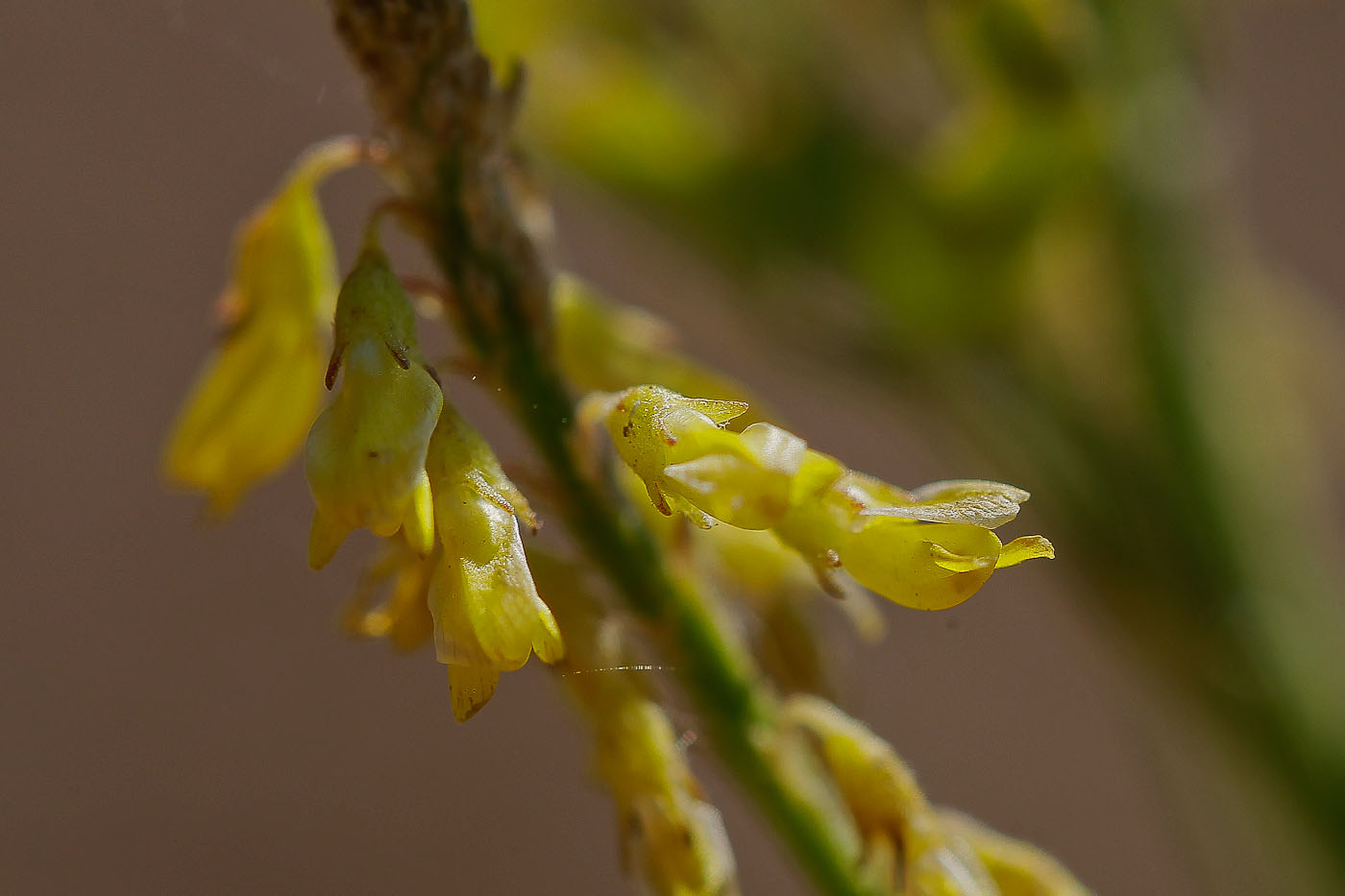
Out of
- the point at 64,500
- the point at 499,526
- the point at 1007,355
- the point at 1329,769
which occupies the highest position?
the point at 499,526

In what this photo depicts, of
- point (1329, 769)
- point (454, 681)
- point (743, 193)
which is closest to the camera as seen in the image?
point (454, 681)

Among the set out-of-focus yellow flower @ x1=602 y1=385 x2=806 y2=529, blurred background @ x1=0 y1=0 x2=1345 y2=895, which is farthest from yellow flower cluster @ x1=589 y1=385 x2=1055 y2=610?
blurred background @ x1=0 y1=0 x2=1345 y2=895

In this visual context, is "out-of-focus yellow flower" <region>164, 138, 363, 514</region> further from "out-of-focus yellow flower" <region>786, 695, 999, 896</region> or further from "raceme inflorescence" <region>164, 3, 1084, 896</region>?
"out-of-focus yellow flower" <region>786, 695, 999, 896</region>

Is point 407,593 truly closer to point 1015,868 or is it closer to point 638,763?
point 638,763

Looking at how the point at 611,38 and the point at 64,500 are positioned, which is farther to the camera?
the point at 64,500

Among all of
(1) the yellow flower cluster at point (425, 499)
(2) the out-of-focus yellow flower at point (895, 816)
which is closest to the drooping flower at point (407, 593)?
(1) the yellow flower cluster at point (425, 499)

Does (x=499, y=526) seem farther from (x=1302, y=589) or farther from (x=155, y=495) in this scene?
(x=155, y=495)

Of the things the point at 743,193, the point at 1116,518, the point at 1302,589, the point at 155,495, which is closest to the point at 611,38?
the point at 743,193

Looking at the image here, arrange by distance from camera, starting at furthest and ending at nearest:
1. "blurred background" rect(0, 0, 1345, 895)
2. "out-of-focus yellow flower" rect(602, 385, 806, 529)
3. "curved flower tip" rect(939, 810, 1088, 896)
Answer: "blurred background" rect(0, 0, 1345, 895)
"curved flower tip" rect(939, 810, 1088, 896)
"out-of-focus yellow flower" rect(602, 385, 806, 529)
